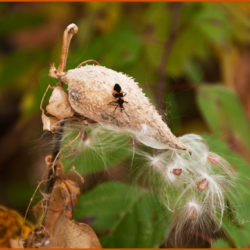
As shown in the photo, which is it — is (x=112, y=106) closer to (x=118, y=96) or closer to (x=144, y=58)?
(x=118, y=96)

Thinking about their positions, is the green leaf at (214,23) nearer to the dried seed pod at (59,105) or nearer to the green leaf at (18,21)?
the dried seed pod at (59,105)

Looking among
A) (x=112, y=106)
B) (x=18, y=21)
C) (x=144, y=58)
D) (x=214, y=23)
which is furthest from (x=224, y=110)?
(x=18, y=21)

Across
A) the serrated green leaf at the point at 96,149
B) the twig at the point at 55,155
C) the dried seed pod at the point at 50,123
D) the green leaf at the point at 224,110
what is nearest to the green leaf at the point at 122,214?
the serrated green leaf at the point at 96,149

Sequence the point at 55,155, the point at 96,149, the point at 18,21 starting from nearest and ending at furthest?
the point at 55,155, the point at 96,149, the point at 18,21

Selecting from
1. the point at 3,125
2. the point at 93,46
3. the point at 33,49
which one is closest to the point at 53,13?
the point at 33,49

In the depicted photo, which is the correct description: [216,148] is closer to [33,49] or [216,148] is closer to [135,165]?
[135,165]

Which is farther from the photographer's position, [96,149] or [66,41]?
[96,149]

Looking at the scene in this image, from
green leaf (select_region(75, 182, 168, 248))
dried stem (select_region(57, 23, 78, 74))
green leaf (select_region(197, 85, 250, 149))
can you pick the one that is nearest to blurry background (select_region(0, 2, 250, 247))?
green leaf (select_region(197, 85, 250, 149))
